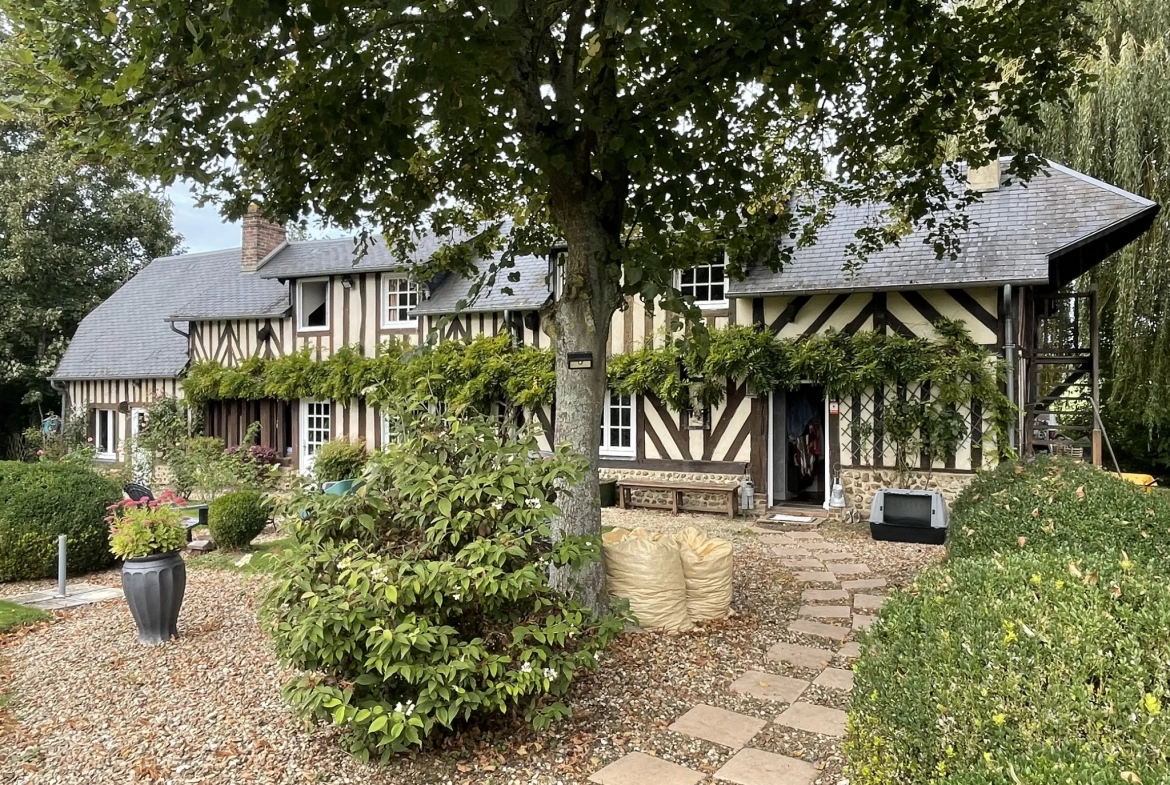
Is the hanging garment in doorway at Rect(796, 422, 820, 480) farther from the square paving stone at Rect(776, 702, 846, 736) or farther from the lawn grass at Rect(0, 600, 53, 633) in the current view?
the lawn grass at Rect(0, 600, 53, 633)

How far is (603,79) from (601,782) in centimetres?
430

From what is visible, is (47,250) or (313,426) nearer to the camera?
(313,426)

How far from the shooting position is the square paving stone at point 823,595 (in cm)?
570

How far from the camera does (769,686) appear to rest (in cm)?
391

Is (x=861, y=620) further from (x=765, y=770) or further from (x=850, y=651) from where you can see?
(x=765, y=770)

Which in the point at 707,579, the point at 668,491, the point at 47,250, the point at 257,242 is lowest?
the point at 668,491

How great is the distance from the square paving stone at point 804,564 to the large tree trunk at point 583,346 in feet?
10.2

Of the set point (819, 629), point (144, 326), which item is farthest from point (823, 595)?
point (144, 326)

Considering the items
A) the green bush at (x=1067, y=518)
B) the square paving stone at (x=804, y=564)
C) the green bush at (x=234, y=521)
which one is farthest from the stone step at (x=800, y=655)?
the green bush at (x=234, y=521)

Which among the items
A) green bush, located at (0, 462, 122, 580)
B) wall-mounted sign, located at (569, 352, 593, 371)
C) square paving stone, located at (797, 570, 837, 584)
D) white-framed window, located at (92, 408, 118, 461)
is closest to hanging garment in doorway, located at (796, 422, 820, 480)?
square paving stone, located at (797, 570, 837, 584)

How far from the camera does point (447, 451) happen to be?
351cm

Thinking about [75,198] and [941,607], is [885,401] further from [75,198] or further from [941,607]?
[75,198]

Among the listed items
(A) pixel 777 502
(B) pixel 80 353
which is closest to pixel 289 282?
(B) pixel 80 353

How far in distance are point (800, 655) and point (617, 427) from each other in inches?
289
